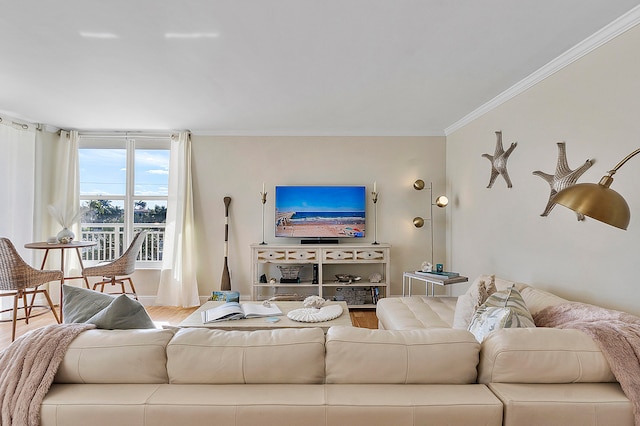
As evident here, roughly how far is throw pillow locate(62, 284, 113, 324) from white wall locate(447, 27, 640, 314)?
278cm

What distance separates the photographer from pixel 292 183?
461 centimetres

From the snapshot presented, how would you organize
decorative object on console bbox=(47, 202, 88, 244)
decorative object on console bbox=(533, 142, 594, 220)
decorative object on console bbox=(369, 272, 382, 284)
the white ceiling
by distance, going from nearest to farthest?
the white ceiling
decorative object on console bbox=(533, 142, 594, 220)
decorative object on console bbox=(47, 202, 88, 244)
decorative object on console bbox=(369, 272, 382, 284)

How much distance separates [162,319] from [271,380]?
3.31 m

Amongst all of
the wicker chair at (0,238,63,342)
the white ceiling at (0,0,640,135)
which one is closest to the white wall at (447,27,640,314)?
the white ceiling at (0,0,640,135)

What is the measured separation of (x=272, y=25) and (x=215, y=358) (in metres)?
1.81

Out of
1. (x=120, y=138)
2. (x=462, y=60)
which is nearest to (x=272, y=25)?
(x=462, y=60)

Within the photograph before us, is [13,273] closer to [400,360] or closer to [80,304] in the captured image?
[80,304]

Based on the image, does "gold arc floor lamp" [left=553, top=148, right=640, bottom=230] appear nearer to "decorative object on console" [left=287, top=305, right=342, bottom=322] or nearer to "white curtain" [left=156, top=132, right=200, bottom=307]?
"decorative object on console" [left=287, top=305, right=342, bottom=322]

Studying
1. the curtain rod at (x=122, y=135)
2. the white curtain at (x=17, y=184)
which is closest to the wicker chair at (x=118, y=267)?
the white curtain at (x=17, y=184)

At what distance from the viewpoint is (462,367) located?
1187 millimetres

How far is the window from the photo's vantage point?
4.68m

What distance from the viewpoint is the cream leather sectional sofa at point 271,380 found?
1.04 meters

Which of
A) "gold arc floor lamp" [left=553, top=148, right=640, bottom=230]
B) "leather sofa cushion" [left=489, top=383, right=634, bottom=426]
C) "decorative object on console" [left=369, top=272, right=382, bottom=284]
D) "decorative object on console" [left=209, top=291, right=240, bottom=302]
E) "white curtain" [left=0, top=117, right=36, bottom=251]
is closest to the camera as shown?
"leather sofa cushion" [left=489, top=383, right=634, bottom=426]

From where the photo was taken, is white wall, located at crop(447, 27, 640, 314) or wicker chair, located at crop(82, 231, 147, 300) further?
wicker chair, located at crop(82, 231, 147, 300)
